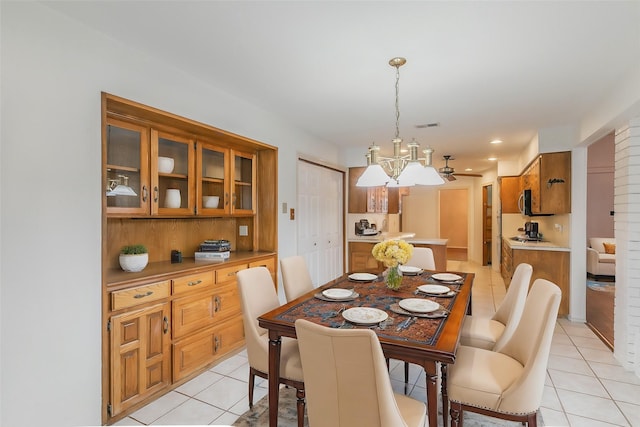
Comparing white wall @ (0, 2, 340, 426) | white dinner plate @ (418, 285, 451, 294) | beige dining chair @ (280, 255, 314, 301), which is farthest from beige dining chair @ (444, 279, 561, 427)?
white wall @ (0, 2, 340, 426)

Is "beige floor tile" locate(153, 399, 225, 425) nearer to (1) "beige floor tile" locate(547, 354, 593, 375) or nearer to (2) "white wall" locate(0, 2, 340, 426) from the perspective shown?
(2) "white wall" locate(0, 2, 340, 426)

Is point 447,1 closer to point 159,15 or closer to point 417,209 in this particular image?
point 159,15

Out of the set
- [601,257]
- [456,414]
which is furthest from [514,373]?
[601,257]

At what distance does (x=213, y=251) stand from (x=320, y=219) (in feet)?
6.93

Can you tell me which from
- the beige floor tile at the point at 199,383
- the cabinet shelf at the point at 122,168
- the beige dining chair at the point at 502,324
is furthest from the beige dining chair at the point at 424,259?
the cabinet shelf at the point at 122,168

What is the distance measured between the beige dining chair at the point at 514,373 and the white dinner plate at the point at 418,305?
31 centimetres

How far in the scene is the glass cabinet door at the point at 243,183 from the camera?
133 inches

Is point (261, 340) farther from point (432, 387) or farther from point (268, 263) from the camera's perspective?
point (268, 263)

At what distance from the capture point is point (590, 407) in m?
2.23

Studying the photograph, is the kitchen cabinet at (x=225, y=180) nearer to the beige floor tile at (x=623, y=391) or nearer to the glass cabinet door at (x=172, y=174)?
the glass cabinet door at (x=172, y=174)

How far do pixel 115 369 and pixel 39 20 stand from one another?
6.65 feet

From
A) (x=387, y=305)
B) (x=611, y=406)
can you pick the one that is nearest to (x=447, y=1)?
(x=387, y=305)

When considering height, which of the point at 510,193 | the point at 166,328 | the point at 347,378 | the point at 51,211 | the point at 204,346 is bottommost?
the point at 204,346

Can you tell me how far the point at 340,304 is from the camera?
6.81 feet
